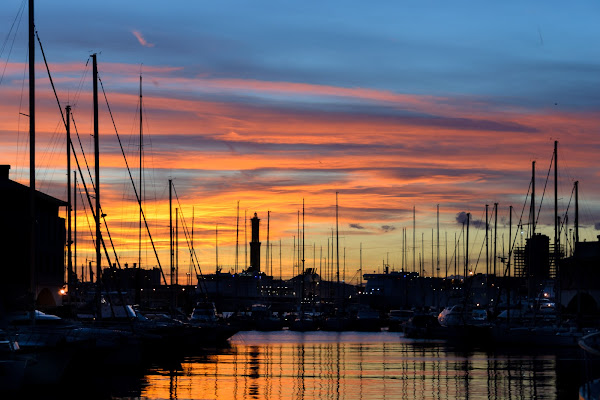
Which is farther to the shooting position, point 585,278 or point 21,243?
point 585,278

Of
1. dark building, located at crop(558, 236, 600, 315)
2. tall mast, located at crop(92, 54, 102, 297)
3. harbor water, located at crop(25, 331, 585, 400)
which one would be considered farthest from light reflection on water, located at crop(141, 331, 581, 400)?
dark building, located at crop(558, 236, 600, 315)

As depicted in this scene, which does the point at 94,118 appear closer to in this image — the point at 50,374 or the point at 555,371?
the point at 50,374

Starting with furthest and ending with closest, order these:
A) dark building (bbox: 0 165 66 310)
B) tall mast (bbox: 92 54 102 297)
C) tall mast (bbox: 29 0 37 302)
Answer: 1. dark building (bbox: 0 165 66 310)
2. tall mast (bbox: 92 54 102 297)
3. tall mast (bbox: 29 0 37 302)

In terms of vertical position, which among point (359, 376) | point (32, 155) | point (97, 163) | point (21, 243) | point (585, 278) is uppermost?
point (97, 163)

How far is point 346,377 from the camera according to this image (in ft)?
161

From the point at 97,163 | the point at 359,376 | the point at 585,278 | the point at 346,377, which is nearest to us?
the point at 346,377

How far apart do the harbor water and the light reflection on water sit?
0.04m

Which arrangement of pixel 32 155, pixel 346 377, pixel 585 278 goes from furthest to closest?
1. pixel 585 278
2. pixel 346 377
3. pixel 32 155

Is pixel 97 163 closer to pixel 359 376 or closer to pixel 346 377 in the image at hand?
pixel 346 377

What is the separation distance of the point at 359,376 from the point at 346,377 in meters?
0.88

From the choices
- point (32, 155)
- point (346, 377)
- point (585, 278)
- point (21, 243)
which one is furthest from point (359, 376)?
point (585, 278)

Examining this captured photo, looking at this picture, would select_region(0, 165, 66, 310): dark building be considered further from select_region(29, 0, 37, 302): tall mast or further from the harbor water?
select_region(29, 0, 37, 302): tall mast

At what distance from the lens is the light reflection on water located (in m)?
40.6

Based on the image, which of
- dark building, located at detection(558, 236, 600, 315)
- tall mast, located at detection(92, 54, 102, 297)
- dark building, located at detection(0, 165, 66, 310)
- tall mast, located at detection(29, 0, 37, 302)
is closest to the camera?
tall mast, located at detection(29, 0, 37, 302)
